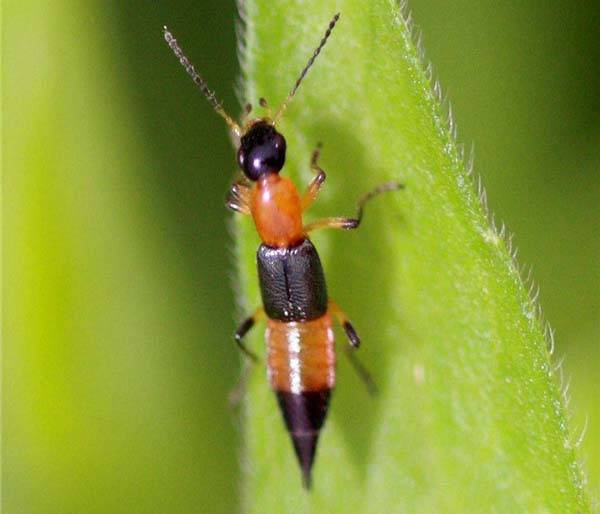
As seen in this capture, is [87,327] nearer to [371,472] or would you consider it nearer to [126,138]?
[126,138]

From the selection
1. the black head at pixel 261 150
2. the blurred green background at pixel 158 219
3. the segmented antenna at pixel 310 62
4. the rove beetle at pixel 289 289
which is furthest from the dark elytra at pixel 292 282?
the segmented antenna at pixel 310 62

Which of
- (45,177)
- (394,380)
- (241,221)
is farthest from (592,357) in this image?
(45,177)

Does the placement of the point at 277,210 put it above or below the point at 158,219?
above

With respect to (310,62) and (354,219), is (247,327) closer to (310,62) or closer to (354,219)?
(354,219)

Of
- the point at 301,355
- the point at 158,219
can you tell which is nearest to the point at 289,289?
the point at 301,355

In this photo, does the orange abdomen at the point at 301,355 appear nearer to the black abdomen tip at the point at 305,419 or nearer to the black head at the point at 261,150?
the black abdomen tip at the point at 305,419

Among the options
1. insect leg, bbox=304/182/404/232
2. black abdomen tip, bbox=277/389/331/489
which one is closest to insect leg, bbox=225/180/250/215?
insect leg, bbox=304/182/404/232
